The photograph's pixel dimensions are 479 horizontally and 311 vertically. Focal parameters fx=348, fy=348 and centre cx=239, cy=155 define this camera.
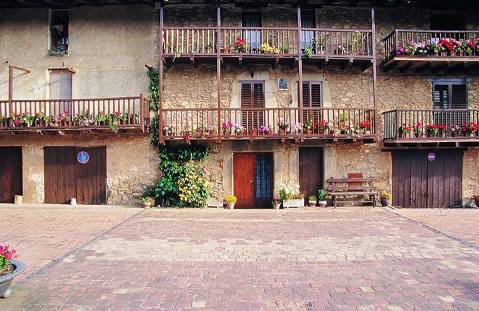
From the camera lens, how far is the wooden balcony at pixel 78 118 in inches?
520

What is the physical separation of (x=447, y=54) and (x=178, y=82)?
10837mm

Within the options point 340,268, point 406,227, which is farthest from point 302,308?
point 406,227

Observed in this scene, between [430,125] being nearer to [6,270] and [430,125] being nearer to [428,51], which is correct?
[428,51]

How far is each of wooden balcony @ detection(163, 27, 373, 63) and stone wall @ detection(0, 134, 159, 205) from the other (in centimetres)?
404

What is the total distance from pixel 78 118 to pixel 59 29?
14.6ft

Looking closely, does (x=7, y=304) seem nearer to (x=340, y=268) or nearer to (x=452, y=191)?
(x=340, y=268)

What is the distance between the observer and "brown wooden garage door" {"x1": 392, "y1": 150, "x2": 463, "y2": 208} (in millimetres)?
14453

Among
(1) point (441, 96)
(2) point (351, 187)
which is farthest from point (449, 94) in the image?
(2) point (351, 187)

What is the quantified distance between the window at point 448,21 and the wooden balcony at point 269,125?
522 cm

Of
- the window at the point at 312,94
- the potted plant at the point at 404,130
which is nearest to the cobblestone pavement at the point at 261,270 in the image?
the potted plant at the point at 404,130

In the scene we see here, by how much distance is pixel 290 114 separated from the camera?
542 inches

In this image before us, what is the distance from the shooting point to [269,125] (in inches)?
537

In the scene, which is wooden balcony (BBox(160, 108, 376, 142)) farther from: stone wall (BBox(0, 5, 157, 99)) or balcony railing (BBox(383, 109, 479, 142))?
stone wall (BBox(0, 5, 157, 99))

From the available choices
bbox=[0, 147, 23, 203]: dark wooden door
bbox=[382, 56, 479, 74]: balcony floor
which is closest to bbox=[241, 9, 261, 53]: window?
bbox=[382, 56, 479, 74]: balcony floor
